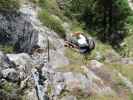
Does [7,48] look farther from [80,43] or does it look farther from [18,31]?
Result: [80,43]

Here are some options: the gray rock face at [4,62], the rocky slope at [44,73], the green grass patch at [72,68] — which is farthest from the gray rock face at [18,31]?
the green grass patch at [72,68]

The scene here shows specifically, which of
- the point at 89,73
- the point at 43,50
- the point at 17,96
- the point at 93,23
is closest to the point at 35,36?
the point at 43,50

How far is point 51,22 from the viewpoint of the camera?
24.5m

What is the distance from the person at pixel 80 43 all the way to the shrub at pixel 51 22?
0.79 m

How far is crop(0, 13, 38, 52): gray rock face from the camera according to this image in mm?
19984

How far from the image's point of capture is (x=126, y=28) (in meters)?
38.0

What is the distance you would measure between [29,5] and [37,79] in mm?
8898

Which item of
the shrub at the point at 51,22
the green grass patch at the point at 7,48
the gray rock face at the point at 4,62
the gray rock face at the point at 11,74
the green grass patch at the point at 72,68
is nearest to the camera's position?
the gray rock face at the point at 11,74

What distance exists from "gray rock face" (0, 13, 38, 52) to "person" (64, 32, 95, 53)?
3.96m

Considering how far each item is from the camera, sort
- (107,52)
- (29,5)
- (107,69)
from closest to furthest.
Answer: (107,69), (29,5), (107,52)

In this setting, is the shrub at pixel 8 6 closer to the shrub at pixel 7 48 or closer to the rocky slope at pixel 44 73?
the rocky slope at pixel 44 73

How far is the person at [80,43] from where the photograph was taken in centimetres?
2474

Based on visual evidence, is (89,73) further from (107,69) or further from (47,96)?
(47,96)

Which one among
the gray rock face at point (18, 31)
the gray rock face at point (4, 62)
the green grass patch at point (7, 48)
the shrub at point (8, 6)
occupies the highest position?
the shrub at point (8, 6)
